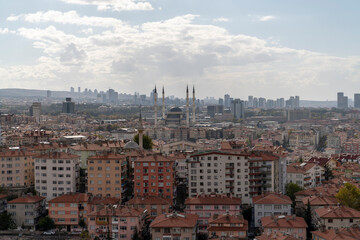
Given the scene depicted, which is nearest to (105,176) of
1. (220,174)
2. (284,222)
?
(220,174)

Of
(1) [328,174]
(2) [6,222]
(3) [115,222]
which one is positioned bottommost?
(2) [6,222]

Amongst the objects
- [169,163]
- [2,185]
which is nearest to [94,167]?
[169,163]

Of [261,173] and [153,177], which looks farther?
[261,173]

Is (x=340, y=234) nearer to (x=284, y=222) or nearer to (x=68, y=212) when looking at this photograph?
(x=284, y=222)

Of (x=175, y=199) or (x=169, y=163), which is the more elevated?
(x=169, y=163)

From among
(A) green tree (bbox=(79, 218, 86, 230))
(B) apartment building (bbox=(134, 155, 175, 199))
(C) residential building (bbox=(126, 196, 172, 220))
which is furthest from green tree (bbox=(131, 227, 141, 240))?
(B) apartment building (bbox=(134, 155, 175, 199))

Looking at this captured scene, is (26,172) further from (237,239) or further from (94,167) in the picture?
(237,239)

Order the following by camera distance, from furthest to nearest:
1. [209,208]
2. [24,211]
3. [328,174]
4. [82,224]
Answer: [328,174] → [24,211] → [82,224] → [209,208]

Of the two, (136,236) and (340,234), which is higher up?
(340,234)
